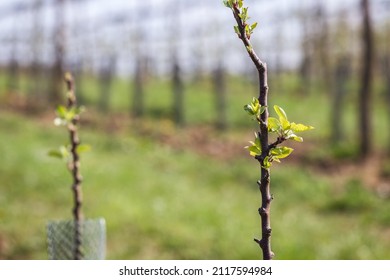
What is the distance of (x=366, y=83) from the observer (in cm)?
1170

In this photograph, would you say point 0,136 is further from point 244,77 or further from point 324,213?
point 244,77

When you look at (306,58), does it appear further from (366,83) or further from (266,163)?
(266,163)

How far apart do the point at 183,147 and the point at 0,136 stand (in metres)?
3.67

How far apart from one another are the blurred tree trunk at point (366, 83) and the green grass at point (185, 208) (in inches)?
68.1

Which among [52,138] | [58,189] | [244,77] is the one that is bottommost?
[58,189]

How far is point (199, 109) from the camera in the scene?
18.9m

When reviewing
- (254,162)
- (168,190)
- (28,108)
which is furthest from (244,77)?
(168,190)

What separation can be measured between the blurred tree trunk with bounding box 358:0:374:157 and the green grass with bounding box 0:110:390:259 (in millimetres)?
1729

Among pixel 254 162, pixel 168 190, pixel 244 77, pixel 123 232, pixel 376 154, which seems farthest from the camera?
pixel 244 77

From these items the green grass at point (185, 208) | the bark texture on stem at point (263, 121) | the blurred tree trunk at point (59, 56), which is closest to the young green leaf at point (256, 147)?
the bark texture on stem at point (263, 121)

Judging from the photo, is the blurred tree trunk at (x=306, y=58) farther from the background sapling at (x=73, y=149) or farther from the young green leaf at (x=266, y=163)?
Answer: the young green leaf at (x=266, y=163)

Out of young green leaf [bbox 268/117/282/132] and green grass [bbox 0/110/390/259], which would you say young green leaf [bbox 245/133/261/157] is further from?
green grass [bbox 0/110/390/259]

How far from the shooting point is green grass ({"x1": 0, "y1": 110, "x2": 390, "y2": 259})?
5781 millimetres

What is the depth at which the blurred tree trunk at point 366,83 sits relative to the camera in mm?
11291
